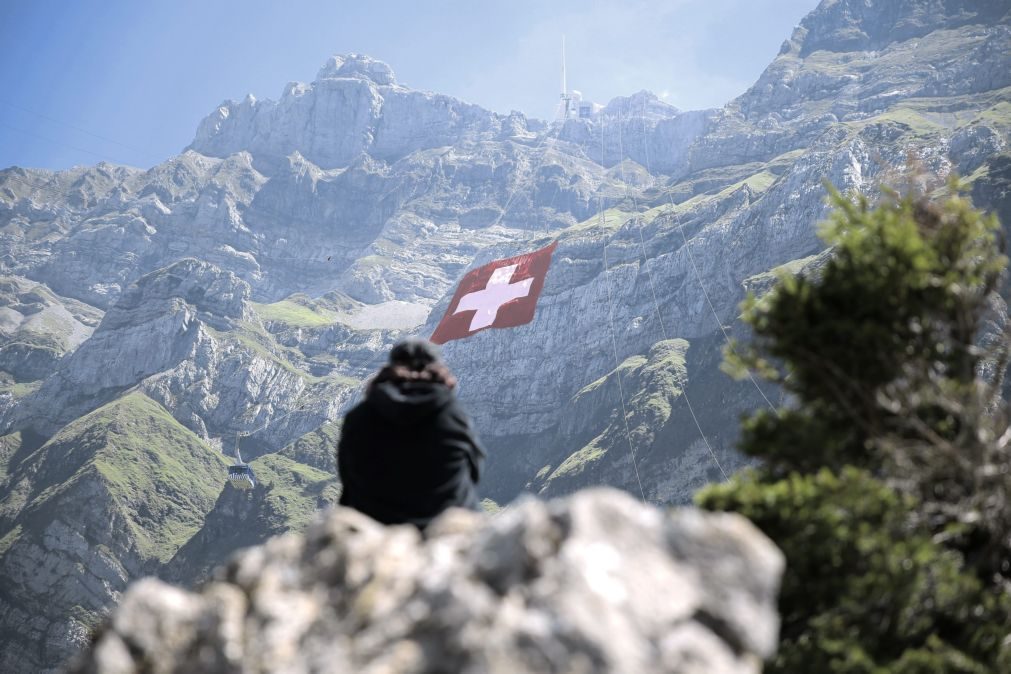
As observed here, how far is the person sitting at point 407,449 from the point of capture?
8453 millimetres

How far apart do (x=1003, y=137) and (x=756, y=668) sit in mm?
229280

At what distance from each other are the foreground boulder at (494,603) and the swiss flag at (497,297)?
3608 cm

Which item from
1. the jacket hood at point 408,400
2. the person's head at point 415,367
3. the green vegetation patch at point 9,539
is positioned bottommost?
the green vegetation patch at point 9,539

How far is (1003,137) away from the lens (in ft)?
642

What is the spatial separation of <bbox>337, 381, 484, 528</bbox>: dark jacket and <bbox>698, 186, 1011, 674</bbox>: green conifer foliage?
3171 mm

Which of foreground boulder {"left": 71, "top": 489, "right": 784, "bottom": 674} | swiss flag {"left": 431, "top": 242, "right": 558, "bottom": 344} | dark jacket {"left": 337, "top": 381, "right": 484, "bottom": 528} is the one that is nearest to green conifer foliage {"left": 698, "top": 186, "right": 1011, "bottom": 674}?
foreground boulder {"left": 71, "top": 489, "right": 784, "bottom": 674}

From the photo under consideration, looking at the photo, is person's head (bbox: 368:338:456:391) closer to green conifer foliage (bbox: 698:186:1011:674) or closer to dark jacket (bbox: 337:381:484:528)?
dark jacket (bbox: 337:381:484:528)

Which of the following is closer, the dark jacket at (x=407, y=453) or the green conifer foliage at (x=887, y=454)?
the dark jacket at (x=407, y=453)

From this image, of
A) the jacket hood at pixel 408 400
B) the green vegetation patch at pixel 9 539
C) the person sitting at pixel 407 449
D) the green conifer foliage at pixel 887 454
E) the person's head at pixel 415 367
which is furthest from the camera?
the green vegetation patch at pixel 9 539

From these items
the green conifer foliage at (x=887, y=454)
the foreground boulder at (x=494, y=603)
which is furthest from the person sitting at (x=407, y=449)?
the green conifer foliage at (x=887, y=454)

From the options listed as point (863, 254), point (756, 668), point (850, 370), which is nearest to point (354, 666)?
point (756, 668)

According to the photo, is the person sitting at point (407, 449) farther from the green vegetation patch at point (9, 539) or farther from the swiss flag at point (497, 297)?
the green vegetation patch at point (9, 539)

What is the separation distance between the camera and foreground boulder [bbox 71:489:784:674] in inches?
205

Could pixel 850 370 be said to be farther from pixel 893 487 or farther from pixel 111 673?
pixel 111 673
